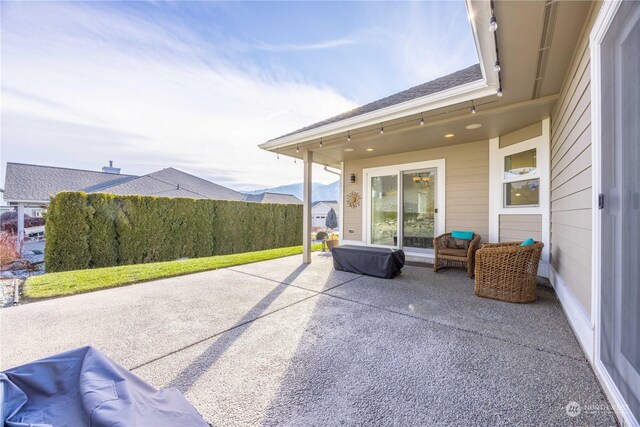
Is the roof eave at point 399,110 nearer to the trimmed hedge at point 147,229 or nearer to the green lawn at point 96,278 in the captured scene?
the green lawn at point 96,278

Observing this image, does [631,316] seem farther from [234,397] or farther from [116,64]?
[116,64]

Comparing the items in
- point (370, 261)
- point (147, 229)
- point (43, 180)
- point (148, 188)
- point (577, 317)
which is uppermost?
point (43, 180)

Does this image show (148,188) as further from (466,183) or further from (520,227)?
(520,227)

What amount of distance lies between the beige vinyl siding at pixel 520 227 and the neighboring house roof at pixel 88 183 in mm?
12169

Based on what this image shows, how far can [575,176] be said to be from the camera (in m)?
2.62

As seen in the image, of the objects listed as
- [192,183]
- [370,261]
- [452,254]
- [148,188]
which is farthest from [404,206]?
[192,183]

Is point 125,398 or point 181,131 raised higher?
point 181,131

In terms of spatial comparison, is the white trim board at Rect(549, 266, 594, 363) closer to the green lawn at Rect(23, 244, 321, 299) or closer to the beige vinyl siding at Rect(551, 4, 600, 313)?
the beige vinyl siding at Rect(551, 4, 600, 313)

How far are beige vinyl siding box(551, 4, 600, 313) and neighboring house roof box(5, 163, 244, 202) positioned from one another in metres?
12.1

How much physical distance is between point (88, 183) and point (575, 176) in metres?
17.4

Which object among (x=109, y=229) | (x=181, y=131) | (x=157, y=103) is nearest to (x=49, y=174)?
(x=181, y=131)


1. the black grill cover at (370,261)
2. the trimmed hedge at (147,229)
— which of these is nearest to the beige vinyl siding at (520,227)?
the black grill cover at (370,261)

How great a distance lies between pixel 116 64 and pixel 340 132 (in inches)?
161

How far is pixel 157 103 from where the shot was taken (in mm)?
6137
